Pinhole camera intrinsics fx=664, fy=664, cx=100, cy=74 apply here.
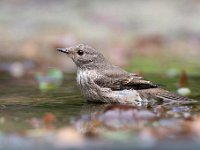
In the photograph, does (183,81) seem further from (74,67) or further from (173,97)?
(74,67)

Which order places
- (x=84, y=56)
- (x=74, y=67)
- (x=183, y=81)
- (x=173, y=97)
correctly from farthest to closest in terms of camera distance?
(x=74, y=67), (x=183, y=81), (x=84, y=56), (x=173, y=97)

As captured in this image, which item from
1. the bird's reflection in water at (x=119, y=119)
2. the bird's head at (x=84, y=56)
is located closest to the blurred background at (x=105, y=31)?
the bird's head at (x=84, y=56)

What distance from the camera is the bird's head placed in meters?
9.47

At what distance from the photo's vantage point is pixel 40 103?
873 centimetres

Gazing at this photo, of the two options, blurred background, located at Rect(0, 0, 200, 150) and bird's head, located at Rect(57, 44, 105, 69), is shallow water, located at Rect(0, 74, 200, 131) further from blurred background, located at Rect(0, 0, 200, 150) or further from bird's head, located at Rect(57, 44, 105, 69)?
bird's head, located at Rect(57, 44, 105, 69)

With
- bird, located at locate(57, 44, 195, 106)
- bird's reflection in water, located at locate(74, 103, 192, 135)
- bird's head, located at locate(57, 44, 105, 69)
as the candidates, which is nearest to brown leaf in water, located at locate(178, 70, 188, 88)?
bird, located at locate(57, 44, 195, 106)

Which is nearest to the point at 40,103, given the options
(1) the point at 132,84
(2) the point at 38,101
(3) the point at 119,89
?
(2) the point at 38,101

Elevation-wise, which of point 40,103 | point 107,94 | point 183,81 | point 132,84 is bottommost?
point 40,103

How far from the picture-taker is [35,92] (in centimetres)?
988

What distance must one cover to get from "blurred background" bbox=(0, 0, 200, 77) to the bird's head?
4298mm

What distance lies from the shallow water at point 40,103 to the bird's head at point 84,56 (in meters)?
0.50

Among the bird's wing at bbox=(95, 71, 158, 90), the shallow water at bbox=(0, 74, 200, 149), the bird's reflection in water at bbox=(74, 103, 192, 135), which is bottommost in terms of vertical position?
the bird's reflection in water at bbox=(74, 103, 192, 135)

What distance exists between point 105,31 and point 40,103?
1092cm

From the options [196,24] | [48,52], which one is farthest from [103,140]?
[196,24]
